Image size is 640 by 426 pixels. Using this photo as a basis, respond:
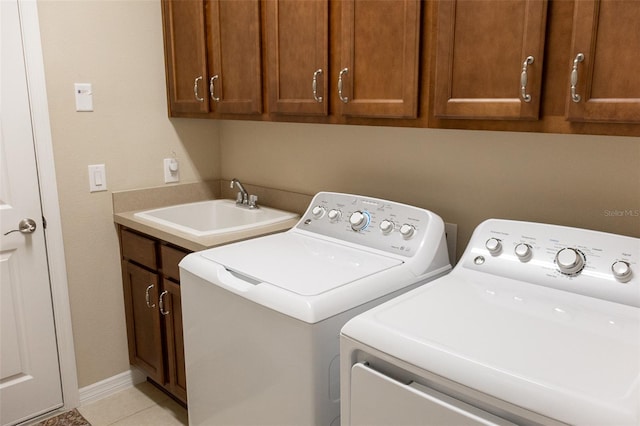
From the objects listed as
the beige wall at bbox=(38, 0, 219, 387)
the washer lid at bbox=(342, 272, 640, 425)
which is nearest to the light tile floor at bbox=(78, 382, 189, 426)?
the beige wall at bbox=(38, 0, 219, 387)

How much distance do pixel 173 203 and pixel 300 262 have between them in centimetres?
125

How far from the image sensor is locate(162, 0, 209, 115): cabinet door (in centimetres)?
227

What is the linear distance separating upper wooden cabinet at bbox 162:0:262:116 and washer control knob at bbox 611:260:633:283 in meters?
1.35

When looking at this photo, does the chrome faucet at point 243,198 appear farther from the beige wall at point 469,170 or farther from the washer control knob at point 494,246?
the washer control knob at point 494,246

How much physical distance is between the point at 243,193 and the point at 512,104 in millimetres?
1517

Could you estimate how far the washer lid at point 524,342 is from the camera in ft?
2.91

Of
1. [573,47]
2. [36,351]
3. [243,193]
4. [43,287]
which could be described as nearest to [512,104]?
[573,47]

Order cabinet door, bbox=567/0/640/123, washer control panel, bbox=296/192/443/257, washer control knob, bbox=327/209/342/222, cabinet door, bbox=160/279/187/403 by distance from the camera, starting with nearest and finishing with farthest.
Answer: cabinet door, bbox=567/0/640/123 < washer control panel, bbox=296/192/443/257 < washer control knob, bbox=327/209/342/222 < cabinet door, bbox=160/279/187/403

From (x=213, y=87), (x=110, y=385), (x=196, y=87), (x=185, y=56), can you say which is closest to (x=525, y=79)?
(x=213, y=87)

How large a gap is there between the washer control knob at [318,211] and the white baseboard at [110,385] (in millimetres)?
1366

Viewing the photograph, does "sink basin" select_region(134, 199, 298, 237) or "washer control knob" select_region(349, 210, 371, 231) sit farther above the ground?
"washer control knob" select_region(349, 210, 371, 231)

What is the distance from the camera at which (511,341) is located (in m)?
1.06

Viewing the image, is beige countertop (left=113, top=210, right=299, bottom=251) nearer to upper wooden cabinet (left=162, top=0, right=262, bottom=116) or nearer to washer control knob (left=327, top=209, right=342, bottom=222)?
washer control knob (left=327, top=209, right=342, bottom=222)

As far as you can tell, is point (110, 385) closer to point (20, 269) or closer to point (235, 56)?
point (20, 269)
